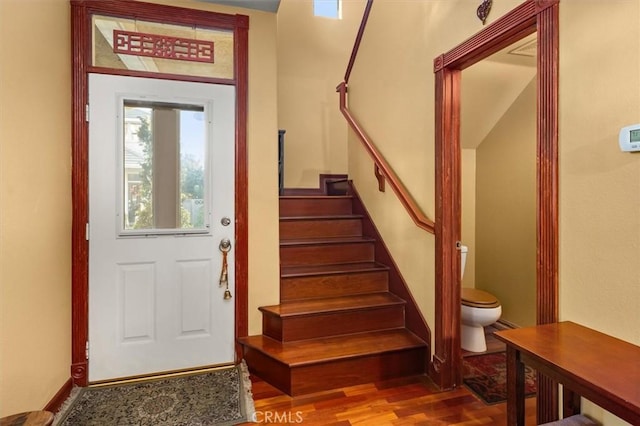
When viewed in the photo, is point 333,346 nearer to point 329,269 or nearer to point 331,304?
point 331,304

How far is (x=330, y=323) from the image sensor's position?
239cm

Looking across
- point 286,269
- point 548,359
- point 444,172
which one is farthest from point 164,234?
point 548,359

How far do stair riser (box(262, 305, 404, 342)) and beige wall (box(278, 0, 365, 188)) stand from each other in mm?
2112

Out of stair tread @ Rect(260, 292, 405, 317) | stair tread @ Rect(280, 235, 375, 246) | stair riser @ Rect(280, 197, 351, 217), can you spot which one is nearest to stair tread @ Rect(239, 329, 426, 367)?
stair tread @ Rect(260, 292, 405, 317)

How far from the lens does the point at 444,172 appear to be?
2.08m

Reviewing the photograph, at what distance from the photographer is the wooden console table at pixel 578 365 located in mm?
918

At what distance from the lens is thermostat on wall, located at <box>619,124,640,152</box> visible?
1129 millimetres

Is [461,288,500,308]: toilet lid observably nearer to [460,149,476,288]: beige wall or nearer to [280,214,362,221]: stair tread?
[460,149,476,288]: beige wall

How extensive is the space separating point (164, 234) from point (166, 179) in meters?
0.37

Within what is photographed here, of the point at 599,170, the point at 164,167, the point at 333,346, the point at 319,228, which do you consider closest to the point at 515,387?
the point at 599,170

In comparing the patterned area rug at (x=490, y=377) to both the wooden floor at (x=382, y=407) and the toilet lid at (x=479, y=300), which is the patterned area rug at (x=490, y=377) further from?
the toilet lid at (x=479, y=300)

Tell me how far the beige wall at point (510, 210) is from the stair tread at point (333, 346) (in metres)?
1.23

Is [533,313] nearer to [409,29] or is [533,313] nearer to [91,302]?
[409,29]

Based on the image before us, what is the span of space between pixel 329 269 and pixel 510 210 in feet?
5.54
